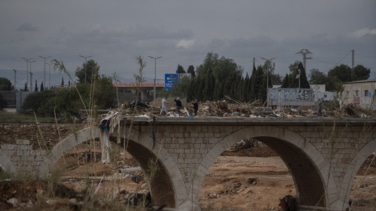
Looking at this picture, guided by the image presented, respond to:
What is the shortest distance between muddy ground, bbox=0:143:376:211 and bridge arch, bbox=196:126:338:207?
4.84ft

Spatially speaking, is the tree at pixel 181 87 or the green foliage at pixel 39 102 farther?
the tree at pixel 181 87

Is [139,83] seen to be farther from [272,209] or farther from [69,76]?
[272,209]

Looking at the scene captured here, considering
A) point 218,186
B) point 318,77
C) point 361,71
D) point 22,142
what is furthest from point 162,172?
point 361,71

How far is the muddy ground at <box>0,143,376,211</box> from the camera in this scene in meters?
8.81

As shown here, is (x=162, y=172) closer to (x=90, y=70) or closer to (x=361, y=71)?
(x=90, y=70)

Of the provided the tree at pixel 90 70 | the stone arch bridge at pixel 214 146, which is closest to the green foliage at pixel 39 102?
the stone arch bridge at pixel 214 146

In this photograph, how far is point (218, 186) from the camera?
33000 millimetres

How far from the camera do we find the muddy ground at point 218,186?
8.81 meters

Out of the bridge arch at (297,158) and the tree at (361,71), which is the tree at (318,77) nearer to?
the tree at (361,71)

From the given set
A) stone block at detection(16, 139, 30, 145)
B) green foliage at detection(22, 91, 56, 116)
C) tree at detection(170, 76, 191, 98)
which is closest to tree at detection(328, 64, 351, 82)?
tree at detection(170, 76, 191, 98)

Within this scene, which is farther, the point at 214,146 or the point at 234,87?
the point at 234,87

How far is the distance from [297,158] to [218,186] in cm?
875

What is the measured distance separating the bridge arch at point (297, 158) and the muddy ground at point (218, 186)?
148 centimetres

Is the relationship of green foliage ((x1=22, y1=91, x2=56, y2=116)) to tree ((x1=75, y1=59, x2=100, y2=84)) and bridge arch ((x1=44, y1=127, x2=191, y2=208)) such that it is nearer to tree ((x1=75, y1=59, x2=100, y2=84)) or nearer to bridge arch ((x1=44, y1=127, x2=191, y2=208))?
bridge arch ((x1=44, y1=127, x2=191, y2=208))
